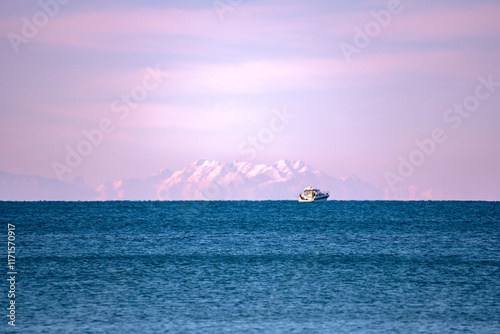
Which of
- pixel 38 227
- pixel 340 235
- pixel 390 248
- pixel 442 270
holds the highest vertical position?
pixel 38 227

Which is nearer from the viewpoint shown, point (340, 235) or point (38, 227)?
point (340, 235)

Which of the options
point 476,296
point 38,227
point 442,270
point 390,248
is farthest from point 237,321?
point 38,227

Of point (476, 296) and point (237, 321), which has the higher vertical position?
point (476, 296)

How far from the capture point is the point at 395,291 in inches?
1845

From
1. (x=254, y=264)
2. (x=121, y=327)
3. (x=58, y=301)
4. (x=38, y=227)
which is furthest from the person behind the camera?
(x=38, y=227)

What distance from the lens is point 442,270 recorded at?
5828 centimetres

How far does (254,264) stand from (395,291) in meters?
19.0

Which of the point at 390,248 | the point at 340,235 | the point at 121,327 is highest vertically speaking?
the point at 340,235

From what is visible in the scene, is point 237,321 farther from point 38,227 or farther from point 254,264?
point 38,227

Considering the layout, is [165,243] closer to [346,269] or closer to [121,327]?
[346,269]

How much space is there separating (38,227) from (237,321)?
92.0 m

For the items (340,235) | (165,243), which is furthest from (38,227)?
(340,235)

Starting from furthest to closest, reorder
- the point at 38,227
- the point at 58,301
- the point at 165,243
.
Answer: the point at 38,227, the point at 165,243, the point at 58,301

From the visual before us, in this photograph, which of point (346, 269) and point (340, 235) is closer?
point (346, 269)
